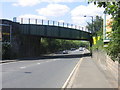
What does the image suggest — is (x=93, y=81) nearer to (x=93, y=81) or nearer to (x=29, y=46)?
(x=93, y=81)

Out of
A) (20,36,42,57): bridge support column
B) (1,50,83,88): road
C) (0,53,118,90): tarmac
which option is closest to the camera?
(0,53,118,90): tarmac

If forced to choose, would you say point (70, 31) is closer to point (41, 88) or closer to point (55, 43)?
point (55, 43)

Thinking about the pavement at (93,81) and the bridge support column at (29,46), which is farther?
the bridge support column at (29,46)

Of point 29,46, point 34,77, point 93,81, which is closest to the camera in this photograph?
point 93,81

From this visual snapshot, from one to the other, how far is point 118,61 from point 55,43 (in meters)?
92.9

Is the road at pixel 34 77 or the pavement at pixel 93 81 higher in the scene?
the pavement at pixel 93 81

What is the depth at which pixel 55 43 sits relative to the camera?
348ft

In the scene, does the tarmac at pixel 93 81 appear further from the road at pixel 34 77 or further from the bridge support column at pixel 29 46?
the bridge support column at pixel 29 46

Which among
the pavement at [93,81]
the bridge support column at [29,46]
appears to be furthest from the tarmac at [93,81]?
the bridge support column at [29,46]

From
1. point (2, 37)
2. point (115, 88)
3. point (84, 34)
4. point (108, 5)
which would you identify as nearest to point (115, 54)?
point (115, 88)

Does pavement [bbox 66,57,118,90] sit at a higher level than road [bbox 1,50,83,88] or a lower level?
higher

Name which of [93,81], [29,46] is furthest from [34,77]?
[29,46]

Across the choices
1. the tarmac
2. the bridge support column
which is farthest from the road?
the bridge support column

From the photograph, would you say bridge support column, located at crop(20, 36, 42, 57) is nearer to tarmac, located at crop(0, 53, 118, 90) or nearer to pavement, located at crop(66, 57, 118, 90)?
tarmac, located at crop(0, 53, 118, 90)
